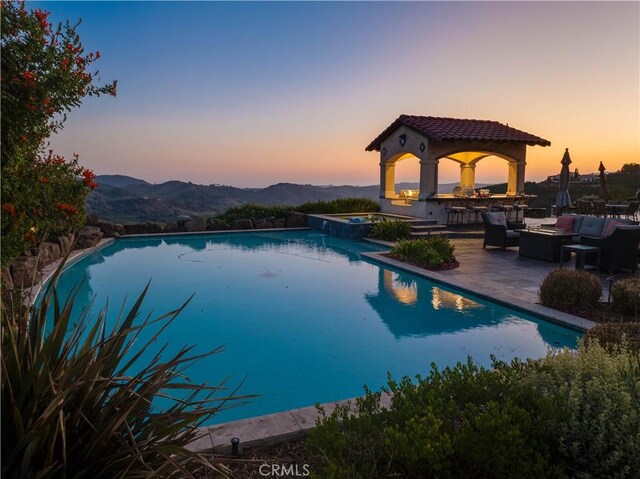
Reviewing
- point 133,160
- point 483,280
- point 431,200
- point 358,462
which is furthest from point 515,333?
point 133,160

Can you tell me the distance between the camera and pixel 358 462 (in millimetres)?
2320

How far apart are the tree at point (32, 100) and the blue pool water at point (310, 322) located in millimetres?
2005

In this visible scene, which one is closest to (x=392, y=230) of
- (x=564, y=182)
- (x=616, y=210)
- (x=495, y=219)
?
(x=495, y=219)

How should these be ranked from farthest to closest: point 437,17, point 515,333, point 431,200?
point 431,200 → point 437,17 → point 515,333

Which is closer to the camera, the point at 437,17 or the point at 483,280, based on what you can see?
the point at 483,280

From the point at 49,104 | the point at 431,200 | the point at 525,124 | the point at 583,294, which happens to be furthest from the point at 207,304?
the point at 525,124

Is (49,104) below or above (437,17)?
below

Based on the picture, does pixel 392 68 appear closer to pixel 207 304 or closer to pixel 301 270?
pixel 301 270

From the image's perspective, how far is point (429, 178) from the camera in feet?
56.5

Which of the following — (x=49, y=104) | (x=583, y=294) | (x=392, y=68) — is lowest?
(x=583, y=294)

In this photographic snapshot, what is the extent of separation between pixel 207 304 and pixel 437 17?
12.7 m

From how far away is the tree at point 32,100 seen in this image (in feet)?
15.2

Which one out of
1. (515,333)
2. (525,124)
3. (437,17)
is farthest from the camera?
(525,124)

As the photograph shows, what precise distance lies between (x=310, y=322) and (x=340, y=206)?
1398 centimetres
